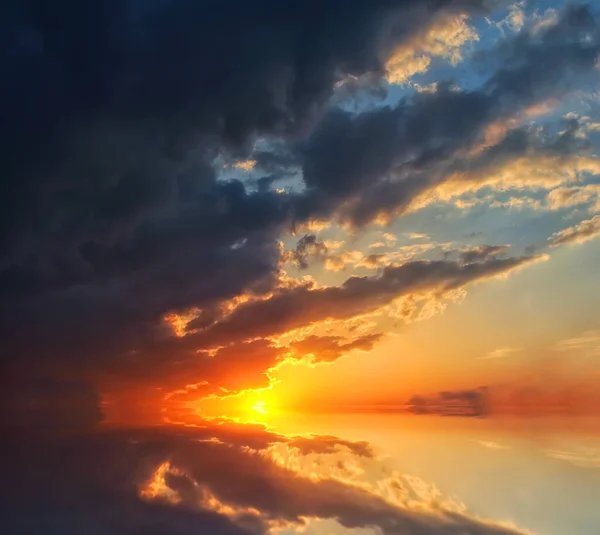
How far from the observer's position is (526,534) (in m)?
22.3

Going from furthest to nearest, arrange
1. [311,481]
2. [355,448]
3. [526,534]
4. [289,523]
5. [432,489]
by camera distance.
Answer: [355,448] < [311,481] < [432,489] < [289,523] < [526,534]

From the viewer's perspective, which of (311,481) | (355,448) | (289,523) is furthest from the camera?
(355,448)

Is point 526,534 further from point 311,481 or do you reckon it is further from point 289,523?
point 311,481

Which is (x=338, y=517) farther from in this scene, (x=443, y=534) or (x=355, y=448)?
(x=355, y=448)

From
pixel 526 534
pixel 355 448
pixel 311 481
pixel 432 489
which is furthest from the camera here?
pixel 355 448

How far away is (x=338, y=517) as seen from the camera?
24578mm

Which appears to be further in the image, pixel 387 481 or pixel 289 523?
pixel 387 481

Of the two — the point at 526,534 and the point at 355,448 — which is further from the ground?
the point at 355,448

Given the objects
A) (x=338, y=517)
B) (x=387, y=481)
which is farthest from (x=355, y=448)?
(x=338, y=517)

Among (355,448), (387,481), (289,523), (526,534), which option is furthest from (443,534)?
(355,448)

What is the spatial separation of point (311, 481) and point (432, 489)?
6616 millimetres

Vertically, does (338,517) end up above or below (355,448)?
below

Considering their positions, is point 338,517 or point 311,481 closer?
point 338,517

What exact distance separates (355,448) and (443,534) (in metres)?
23.1
